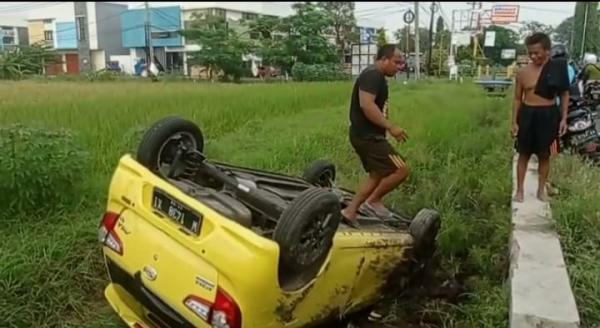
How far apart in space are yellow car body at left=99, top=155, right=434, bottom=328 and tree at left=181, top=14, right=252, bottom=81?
9882 millimetres

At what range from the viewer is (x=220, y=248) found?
2.38 m

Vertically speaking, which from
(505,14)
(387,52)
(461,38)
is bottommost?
(387,52)

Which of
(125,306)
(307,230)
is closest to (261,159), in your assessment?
(125,306)

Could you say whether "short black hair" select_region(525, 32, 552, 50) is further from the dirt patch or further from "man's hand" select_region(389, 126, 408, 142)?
the dirt patch

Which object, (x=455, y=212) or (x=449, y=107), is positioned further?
(x=449, y=107)

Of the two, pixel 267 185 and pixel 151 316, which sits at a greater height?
pixel 267 185

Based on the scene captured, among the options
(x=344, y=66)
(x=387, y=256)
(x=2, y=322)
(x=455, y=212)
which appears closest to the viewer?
(x=2, y=322)

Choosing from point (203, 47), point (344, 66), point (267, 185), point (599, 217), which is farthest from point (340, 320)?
point (203, 47)

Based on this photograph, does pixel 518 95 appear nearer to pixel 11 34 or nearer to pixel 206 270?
pixel 206 270

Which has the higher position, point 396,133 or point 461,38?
point 461,38

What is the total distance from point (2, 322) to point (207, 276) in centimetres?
142

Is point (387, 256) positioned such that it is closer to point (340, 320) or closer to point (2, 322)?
point (340, 320)

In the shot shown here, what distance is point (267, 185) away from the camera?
3492 millimetres

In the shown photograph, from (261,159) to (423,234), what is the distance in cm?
319
